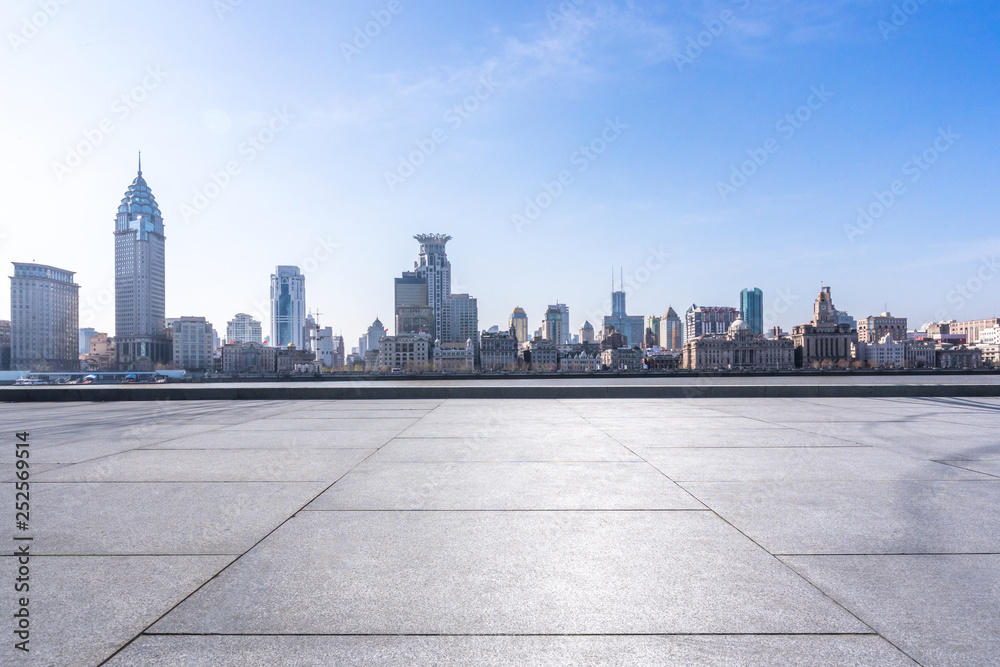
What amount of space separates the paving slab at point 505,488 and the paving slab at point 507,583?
1.76 ft

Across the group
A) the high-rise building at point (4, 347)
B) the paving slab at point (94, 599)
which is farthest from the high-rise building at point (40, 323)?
the paving slab at point (94, 599)

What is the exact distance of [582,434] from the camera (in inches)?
388

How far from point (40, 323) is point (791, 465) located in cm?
24125

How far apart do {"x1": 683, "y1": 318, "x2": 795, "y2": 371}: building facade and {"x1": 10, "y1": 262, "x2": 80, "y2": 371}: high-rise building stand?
215 m

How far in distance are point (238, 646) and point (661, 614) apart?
2173mm

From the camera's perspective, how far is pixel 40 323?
187 metres

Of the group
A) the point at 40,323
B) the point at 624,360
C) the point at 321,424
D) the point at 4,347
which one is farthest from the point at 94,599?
the point at 40,323

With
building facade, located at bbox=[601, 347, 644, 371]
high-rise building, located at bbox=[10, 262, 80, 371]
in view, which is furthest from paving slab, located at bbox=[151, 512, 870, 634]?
high-rise building, located at bbox=[10, 262, 80, 371]

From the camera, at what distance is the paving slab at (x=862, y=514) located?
4016 mm

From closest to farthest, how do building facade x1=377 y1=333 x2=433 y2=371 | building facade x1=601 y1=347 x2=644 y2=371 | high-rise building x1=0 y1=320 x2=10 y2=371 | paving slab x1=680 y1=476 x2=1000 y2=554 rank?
paving slab x1=680 y1=476 x2=1000 y2=554 → high-rise building x1=0 y1=320 x2=10 y2=371 → building facade x1=377 y1=333 x2=433 y2=371 → building facade x1=601 y1=347 x2=644 y2=371

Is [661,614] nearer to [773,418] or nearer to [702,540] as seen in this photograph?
[702,540]

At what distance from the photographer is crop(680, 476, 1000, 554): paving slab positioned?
402cm

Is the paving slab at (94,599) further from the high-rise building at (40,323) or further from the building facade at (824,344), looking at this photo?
the high-rise building at (40,323)

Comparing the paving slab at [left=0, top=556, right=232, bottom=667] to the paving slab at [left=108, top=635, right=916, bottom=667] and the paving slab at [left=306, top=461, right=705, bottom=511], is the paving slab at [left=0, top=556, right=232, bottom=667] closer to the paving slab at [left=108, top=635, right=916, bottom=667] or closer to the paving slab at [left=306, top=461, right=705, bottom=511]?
the paving slab at [left=108, top=635, right=916, bottom=667]
